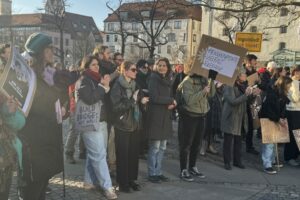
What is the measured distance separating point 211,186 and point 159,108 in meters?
1.45

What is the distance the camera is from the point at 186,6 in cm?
1720

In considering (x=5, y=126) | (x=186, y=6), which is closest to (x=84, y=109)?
(x=5, y=126)

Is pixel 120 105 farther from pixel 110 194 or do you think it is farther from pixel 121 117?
pixel 110 194

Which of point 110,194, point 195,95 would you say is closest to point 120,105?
point 110,194

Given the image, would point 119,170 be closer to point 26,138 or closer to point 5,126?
point 26,138

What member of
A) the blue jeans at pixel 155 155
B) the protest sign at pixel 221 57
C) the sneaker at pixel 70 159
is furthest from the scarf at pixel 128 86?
the sneaker at pixel 70 159

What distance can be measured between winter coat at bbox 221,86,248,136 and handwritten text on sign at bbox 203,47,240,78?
70 centimetres

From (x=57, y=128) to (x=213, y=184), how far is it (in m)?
3.49

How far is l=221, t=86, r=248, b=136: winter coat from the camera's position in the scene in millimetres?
7852

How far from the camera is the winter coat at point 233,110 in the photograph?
25.8 feet

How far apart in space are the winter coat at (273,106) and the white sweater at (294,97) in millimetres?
429

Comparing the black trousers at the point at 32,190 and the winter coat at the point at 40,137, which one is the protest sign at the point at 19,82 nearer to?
the winter coat at the point at 40,137

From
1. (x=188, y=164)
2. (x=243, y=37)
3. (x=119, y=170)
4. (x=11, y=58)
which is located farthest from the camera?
(x=243, y=37)

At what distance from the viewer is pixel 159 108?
22.5 ft
